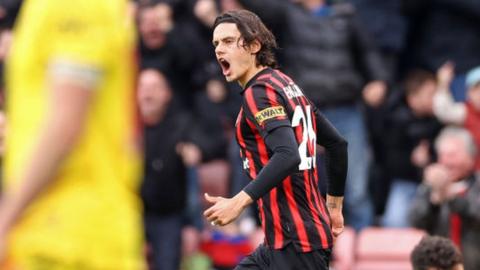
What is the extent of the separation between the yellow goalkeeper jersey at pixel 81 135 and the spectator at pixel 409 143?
25.5 feet

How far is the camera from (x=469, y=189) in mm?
9133

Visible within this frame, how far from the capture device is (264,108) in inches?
229

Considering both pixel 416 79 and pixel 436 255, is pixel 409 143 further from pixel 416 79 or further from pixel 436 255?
pixel 436 255

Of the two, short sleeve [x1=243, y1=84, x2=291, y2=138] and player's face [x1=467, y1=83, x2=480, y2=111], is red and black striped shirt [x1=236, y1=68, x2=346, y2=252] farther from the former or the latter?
player's face [x1=467, y1=83, x2=480, y2=111]

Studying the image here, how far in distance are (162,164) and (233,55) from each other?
455cm

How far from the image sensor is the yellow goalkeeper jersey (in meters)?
3.61

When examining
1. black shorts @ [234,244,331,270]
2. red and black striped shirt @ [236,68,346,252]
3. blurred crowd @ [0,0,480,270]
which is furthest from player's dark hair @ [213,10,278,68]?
blurred crowd @ [0,0,480,270]

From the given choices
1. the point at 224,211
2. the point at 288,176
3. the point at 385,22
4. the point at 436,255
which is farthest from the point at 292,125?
the point at 385,22

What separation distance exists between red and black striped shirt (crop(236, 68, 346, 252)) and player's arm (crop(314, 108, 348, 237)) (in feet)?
0.82

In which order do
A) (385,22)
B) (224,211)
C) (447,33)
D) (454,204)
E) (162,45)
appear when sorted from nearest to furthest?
(224,211) → (454,204) → (162,45) → (447,33) → (385,22)

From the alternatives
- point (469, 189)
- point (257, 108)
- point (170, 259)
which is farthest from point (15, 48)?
point (170, 259)

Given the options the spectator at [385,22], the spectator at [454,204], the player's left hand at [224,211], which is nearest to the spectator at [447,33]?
the spectator at [385,22]

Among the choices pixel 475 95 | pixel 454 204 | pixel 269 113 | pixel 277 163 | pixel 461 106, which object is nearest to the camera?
pixel 277 163

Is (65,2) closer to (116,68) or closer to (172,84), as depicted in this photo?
(116,68)
